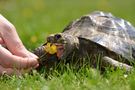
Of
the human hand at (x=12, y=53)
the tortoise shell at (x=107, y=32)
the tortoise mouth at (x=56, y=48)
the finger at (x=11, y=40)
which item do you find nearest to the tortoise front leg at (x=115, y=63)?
the tortoise shell at (x=107, y=32)

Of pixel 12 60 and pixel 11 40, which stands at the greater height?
pixel 11 40

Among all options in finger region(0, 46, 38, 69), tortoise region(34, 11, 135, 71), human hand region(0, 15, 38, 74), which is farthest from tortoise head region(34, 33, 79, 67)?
finger region(0, 46, 38, 69)

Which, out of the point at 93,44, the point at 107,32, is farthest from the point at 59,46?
the point at 107,32

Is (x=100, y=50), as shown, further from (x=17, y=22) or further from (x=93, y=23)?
(x=17, y=22)

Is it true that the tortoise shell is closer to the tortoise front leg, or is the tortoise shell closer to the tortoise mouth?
the tortoise front leg

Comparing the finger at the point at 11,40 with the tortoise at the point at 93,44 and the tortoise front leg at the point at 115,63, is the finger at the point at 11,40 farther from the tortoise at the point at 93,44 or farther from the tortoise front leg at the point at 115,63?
the tortoise front leg at the point at 115,63

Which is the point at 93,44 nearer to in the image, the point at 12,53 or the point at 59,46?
the point at 59,46

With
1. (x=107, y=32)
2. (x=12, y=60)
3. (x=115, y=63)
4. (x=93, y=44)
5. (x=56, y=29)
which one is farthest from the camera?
(x=56, y=29)
